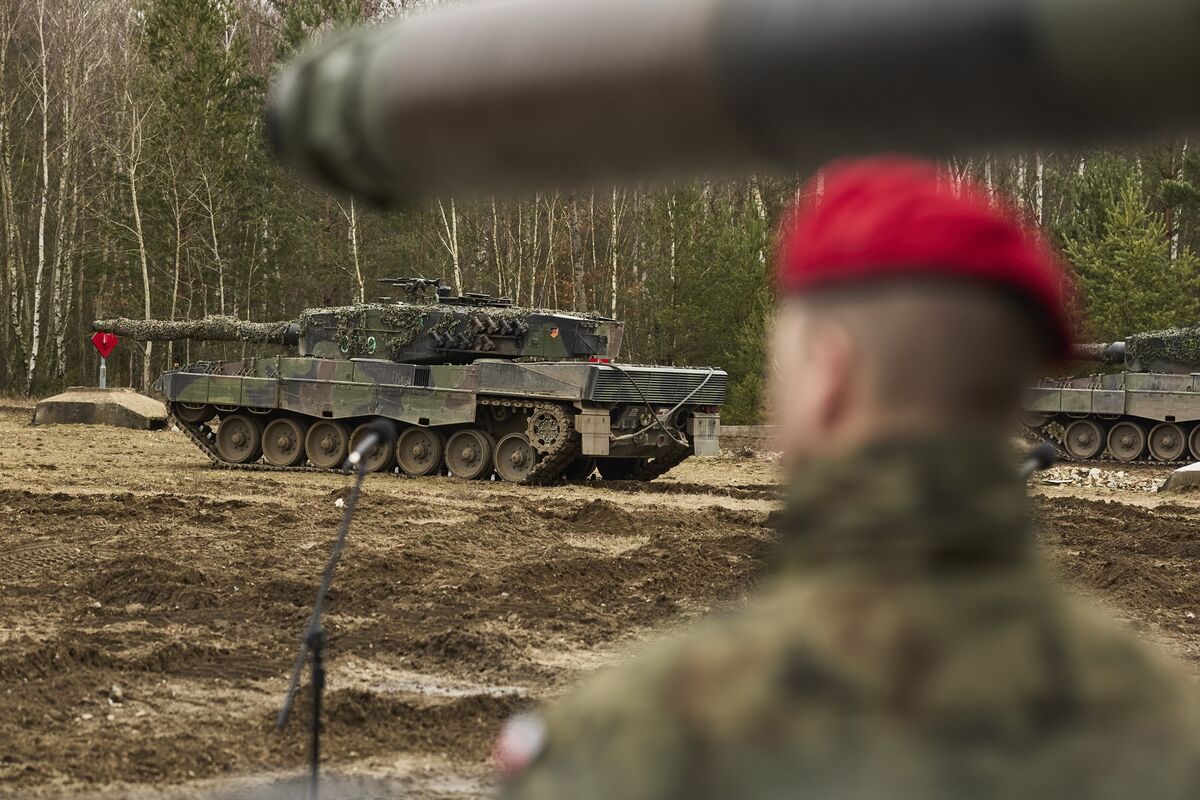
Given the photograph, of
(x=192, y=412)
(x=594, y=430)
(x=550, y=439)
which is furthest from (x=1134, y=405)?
(x=192, y=412)

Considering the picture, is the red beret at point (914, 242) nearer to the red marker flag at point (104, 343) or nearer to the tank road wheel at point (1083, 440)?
the tank road wheel at point (1083, 440)

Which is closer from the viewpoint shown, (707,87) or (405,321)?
(707,87)

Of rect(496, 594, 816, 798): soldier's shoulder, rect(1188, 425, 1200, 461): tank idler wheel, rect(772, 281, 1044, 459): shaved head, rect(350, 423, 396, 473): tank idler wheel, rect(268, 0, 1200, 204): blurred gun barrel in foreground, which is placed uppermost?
rect(268, 0, 1200, 204): blurred gun barrel in foreground

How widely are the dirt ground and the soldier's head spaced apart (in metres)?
4.78

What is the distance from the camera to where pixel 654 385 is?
18.5 m

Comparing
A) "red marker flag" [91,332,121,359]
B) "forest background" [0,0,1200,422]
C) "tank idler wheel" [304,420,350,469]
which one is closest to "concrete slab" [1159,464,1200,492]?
"tank idler wheel" [304,420,350,469]

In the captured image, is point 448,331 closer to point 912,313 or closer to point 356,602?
point 356,602

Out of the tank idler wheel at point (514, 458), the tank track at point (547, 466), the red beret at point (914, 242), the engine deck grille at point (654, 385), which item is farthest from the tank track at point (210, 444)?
the red beret at point (914, 242)

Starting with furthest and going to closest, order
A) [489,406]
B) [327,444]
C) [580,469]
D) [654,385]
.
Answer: [327,444] < [580,469] < [489,406] < [654,385]

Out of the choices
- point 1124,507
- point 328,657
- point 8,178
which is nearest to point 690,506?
point 1124,507

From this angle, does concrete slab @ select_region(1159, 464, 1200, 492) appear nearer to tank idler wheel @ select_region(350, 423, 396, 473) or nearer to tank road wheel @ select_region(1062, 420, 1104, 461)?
tank road wheel @ select_region(1062, 420, 1104, 461)

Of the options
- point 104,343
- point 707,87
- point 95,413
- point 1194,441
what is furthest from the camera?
point 104,343

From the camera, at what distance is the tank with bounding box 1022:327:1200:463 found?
24.4 meters

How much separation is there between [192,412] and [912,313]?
20.7m
